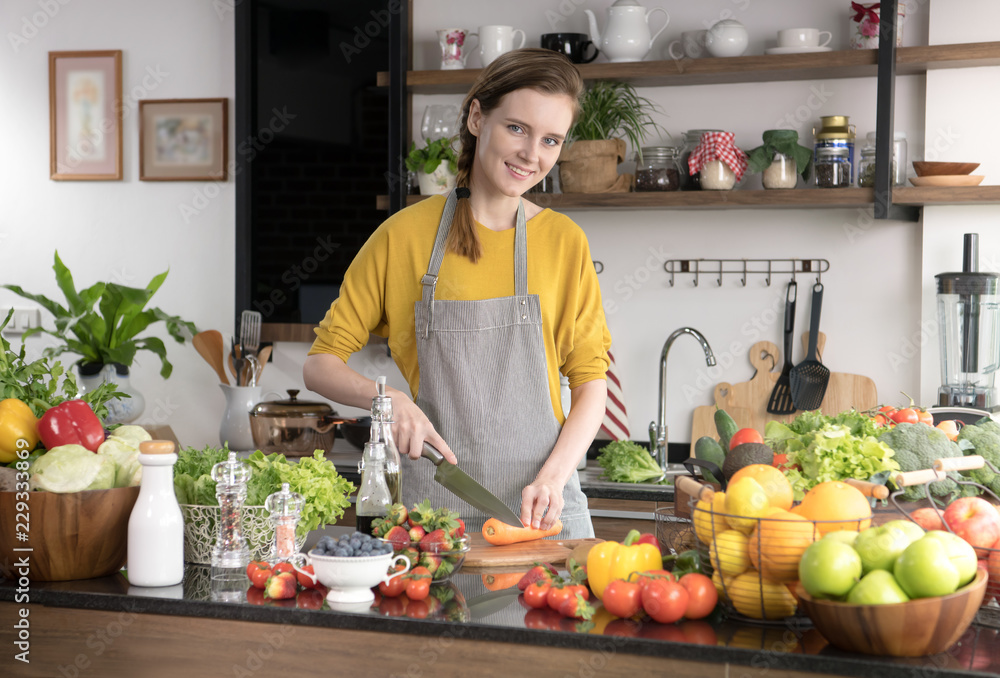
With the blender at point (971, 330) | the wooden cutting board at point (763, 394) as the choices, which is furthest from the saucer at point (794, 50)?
the wooden cutting board at point (763, 394)

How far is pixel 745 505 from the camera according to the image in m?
1.14

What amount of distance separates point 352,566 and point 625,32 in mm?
2281

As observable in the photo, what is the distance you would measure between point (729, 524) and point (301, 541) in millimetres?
628

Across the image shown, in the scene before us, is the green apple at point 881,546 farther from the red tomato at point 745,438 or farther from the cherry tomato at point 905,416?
the cherry tomato at point 905,416

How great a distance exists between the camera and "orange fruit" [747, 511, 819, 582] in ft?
3.62

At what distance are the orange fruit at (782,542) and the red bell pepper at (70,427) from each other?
36.3 inches

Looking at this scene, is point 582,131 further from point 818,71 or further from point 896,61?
point 896,61

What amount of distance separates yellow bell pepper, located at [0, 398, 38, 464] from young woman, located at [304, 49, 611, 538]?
1.72 feet

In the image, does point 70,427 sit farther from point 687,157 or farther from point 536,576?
point 687,157

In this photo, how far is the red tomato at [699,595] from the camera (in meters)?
1.16

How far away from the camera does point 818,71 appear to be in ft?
9.72

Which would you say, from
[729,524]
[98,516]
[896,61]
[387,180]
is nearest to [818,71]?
[896,61]

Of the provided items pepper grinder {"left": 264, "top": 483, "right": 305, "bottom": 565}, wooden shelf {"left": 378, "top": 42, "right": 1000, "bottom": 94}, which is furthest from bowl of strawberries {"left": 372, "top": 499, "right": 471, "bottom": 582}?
wooden shelf {"left": 378, "top": 42, "right": 1000, "bottom": 94}

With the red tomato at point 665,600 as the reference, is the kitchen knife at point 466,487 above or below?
above
